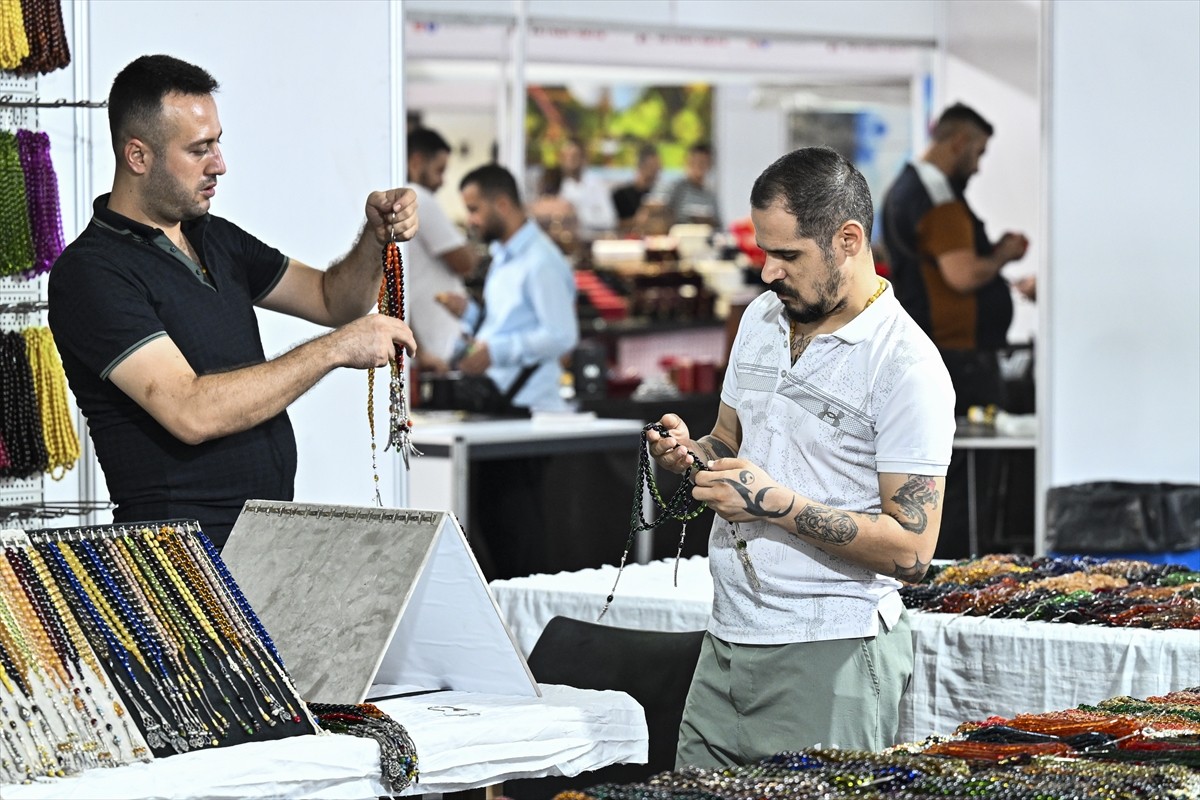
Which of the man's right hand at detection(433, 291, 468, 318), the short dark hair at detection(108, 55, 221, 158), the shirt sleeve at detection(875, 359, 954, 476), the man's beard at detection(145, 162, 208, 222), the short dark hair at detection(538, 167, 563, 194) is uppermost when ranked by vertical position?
the short dark hair at detection(538, 167, 563, 194)

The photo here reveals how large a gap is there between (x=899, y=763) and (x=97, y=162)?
8.92 feet

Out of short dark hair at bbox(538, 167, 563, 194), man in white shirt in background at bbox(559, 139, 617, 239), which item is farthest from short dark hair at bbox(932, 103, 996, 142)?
short dark hair at bbox(538, 167, 563, 194)

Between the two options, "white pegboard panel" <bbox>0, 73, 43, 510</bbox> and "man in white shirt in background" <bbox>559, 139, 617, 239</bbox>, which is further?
"man in white shirt in background" <bbox>559, 139, 617, 239</bbox>

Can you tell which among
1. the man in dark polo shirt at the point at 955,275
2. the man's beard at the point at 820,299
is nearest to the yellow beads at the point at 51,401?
the man's beard at the point at 820,299

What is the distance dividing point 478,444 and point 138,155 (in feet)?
12.2

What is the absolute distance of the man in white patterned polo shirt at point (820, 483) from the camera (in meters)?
2.67

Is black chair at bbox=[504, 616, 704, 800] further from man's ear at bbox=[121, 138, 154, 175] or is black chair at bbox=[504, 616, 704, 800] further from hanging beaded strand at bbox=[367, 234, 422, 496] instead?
man's ear at bbox=[121, 138, 154, 175]

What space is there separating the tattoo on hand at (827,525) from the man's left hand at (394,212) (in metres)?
1.01

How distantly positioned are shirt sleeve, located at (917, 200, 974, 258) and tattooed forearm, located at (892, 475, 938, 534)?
15.2 feet

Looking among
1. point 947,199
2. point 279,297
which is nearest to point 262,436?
point 279,297

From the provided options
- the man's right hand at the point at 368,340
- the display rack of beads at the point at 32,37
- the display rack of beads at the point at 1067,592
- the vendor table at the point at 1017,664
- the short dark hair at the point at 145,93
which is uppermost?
the display rack of beads at the point at 32,37

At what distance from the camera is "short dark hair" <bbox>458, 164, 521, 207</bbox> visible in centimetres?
760

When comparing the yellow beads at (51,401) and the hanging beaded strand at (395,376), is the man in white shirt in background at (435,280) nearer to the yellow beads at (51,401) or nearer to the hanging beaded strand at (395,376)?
the yellow beads at (51,401)

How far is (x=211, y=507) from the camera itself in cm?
309
